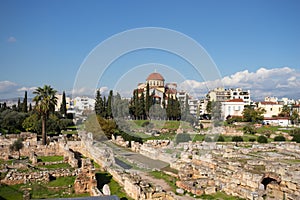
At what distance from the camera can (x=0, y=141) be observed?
31.5 meters

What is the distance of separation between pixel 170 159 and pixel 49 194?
965cm

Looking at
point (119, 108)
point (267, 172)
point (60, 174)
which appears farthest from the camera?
point (119, 108)

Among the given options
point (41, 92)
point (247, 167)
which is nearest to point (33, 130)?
point (41, 92)

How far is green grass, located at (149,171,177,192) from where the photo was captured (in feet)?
51.6

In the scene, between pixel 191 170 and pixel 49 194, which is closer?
pixel 49 194

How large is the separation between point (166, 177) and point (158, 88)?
5099cm

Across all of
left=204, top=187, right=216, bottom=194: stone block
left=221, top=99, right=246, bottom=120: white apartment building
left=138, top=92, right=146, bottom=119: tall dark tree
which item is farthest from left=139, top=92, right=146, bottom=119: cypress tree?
left=204, top=187, right=216, bottom=194: stone block

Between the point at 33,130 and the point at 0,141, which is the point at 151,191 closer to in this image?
the point at 0,141

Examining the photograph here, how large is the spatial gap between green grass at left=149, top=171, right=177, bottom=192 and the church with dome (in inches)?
1547

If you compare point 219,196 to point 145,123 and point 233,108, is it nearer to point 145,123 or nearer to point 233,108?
point 145,123

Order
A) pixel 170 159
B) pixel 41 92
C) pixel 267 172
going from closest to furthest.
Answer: pixel 267 172, pixel 170 159, pixel 41 92

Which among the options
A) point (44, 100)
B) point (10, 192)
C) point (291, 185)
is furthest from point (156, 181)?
point (44, 100)

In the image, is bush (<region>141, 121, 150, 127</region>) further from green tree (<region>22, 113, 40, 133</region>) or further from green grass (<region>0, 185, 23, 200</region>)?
green grass (<region>0, 185, 23, 200</region>)

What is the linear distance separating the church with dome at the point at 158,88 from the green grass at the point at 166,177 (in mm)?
39303
